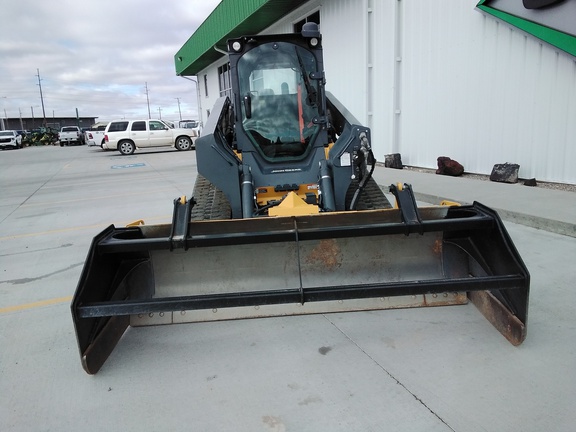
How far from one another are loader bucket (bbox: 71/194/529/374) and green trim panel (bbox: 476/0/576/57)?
5538 millimetres

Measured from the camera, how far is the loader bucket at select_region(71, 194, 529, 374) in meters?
2.85

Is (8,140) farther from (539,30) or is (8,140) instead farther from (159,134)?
(539,30)

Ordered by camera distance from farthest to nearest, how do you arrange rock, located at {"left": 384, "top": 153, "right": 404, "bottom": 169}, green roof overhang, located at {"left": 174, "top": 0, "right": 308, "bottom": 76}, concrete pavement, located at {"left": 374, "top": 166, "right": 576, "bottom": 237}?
green roof overhang, located at {"left": 174, "top": 0, "right": 308, "bottom": 76}, rock, located at {"left": 384, "top": 153, "right": 404, "bottom": 169}, concrete pavement, located at {"left": 374, "top": 166, "right": 576, "bottom": 237}

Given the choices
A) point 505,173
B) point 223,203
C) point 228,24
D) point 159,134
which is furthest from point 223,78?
point 223,203

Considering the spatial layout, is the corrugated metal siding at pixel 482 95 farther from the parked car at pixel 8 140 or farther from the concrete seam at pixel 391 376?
the parked car at pixel 8 140

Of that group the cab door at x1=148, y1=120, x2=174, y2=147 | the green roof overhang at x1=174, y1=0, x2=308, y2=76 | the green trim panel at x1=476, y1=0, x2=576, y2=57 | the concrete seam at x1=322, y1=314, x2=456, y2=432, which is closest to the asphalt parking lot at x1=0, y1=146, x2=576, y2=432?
the concrete seam at x1=322, y1=314, x2=456, y2=432

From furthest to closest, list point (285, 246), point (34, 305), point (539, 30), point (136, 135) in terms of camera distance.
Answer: point (136, 135) < point (539, 30) < point (34, 305) < point (285, 246)

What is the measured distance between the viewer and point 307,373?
287 centimetres

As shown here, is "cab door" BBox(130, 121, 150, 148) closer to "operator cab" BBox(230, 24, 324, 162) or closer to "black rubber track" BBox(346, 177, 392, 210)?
"operator cab" BBox(230, 24, 324, 162)

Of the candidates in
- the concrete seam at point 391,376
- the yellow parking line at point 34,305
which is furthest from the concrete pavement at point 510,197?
the yellow parking line at point 34,305

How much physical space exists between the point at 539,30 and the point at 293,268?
22.4 ft

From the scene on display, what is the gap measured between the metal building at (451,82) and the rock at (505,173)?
0.22 meters

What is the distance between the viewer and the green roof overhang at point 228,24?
1523 cm

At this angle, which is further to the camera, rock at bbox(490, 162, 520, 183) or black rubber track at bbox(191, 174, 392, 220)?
rock at bbox(490, 162, 520, 183)
